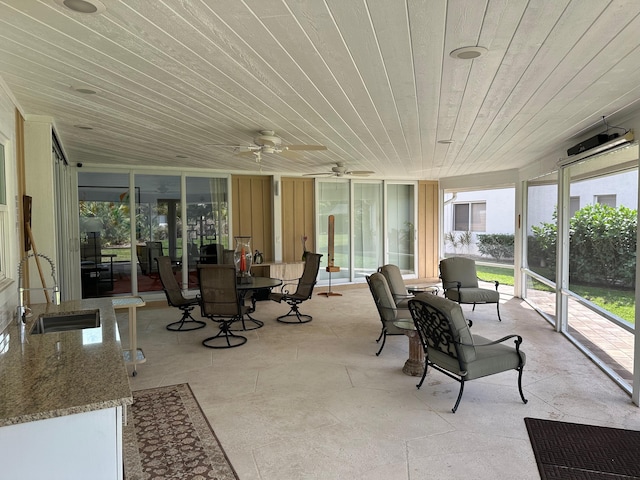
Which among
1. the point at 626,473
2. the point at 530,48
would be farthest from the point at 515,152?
the point at 626,473

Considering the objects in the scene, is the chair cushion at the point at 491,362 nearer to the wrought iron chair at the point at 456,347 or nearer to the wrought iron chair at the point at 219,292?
the wrought iron chair at the point at 456,347

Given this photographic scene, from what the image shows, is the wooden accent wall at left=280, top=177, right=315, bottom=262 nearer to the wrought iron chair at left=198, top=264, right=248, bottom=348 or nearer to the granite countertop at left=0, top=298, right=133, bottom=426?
the wrought iron chair at left=198, top=264, right=248, bottom=348

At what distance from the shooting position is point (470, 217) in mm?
14367

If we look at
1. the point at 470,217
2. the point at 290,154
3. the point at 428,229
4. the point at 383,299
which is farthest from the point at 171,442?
the point at 470,217

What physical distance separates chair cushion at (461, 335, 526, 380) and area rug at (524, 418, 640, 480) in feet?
1.51

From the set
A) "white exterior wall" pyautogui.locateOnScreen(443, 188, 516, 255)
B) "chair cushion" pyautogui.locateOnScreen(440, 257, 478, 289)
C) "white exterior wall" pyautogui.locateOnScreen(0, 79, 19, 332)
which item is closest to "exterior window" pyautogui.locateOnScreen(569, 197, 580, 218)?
"chair cushion" pyautogui.locateOnScreen(440, 257, 478, 289)

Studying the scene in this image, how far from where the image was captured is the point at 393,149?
19.7 ft

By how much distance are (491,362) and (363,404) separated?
3.73ft

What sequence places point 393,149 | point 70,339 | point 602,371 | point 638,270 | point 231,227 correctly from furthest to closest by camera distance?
point 231,227 < point 393,149 < point 602,371 < point 638,270 < point 70,339

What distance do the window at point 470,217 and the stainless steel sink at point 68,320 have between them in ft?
41.8

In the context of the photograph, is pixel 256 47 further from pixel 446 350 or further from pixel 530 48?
pixel 446 350

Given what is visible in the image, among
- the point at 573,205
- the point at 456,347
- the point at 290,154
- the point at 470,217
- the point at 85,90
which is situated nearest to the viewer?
the point at 85,90

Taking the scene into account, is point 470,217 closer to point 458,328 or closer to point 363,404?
point 458,328

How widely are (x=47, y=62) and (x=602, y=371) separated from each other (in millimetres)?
5456
